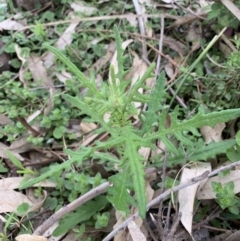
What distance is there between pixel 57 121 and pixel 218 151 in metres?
0.72

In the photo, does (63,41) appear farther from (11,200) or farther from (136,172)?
(136,172)

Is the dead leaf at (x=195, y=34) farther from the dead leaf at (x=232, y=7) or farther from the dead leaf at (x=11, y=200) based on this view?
the dead leaf at (x=11, y=200)

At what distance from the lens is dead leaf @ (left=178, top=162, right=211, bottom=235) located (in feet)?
5.27

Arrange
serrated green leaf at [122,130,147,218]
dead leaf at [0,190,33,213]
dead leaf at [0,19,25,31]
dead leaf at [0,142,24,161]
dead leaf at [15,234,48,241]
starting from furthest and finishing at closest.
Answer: dead leaf at [0,19,25,31] → dead leaf at [0,142,24,161] → dead leaf at [0,190,33,213] → dead leaf at [15,234,48,241] → serrated green leaf at [122,130,147,218]

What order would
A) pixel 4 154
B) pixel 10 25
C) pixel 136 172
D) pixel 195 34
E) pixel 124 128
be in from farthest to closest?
pixel 10 25 < pixel 195 34 < pixel 4 154 < pixel 124 128 < pixel 136 172

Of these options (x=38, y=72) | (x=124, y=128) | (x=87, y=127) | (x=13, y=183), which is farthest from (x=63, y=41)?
(x=124, y=128)

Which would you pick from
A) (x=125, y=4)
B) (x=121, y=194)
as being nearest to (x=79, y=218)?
(x=121, y=194)

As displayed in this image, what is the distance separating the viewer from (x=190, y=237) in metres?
1.60

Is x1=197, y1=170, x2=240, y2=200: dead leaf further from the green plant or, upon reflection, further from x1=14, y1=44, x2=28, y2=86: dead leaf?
x1=14, y1=44, x2=28, y2=86: dead leaf

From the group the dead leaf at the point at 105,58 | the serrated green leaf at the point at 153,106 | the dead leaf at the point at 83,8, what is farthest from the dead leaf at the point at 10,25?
the serrated green leaf at the point at 153,106

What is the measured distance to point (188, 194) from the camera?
5.46 feet

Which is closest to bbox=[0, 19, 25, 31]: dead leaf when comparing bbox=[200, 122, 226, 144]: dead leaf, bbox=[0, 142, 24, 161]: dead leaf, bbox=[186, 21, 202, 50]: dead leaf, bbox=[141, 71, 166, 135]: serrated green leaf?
bbox=[0, 142, 24, 161]: dead leaf

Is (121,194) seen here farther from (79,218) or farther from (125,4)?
(125,4)

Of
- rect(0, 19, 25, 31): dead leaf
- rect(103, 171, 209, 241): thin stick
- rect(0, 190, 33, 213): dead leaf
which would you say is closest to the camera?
rect(103, 171, 209, 241): thin stick
